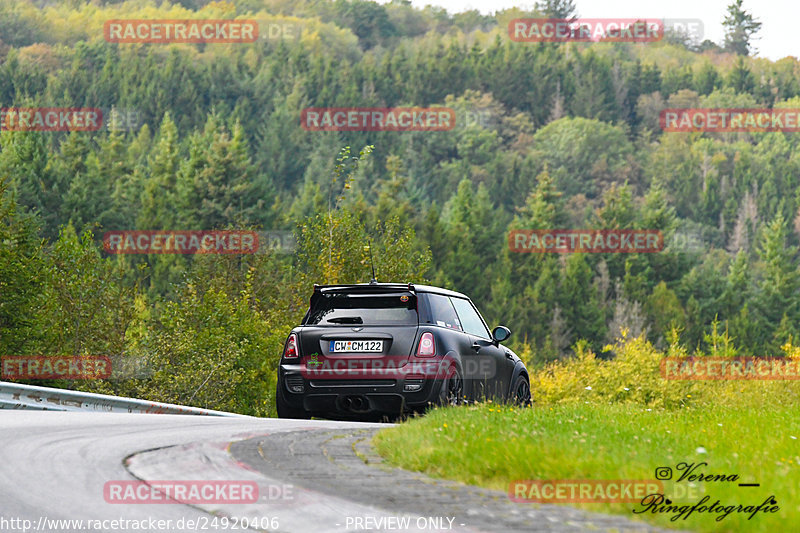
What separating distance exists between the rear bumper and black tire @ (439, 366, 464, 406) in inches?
3.4

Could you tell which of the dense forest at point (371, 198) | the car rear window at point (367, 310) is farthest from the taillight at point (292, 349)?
the dense forest at point (371, 198)

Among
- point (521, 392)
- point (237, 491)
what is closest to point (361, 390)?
point (521, 392)

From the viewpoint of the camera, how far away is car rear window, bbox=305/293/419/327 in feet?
40.1

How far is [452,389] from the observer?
481 inches

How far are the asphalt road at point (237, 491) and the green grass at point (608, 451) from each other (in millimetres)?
245

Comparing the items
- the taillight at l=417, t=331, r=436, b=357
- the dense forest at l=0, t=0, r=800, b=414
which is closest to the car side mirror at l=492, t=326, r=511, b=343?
the taillight at l=417, t=331, r=436, b=357

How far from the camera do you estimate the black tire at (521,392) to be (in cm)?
1400

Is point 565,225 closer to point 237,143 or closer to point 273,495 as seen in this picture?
point 237,143

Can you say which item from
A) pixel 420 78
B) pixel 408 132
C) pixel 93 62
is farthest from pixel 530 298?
pixel 93 62

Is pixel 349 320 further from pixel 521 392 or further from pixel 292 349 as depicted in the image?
pixel 521 392

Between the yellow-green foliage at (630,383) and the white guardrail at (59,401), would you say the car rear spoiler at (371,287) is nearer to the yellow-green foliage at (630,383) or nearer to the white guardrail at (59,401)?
the white guardrail at (59,401)

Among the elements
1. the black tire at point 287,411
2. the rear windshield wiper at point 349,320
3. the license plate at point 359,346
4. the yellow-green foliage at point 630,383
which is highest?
the rear windshield wiper at point 349,320

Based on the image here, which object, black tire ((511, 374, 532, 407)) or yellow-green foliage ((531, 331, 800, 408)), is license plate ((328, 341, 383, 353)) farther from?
yellow-green foliage ((531, 331, 800, 408))

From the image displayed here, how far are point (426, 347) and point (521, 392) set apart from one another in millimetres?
2839
